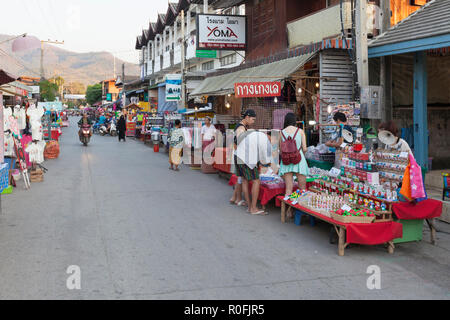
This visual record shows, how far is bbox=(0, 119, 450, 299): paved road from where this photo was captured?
182 inches

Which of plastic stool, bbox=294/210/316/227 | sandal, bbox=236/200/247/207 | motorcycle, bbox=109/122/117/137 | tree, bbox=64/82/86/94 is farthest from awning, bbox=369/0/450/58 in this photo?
tree, bbox=64/82/86/94

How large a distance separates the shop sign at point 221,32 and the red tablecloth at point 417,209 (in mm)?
13497

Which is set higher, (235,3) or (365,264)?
(235,3)

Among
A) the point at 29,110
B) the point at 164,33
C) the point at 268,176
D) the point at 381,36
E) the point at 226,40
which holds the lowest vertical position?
the point at 268,176

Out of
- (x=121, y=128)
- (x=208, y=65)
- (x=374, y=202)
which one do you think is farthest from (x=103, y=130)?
(x=374, y=202)

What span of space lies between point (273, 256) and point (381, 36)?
7650 millimetres

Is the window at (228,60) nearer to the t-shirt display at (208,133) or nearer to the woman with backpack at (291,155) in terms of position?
the t-shirt display at (208,133)

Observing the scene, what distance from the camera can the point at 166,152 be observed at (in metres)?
21.8

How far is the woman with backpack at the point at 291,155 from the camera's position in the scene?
7.87 m

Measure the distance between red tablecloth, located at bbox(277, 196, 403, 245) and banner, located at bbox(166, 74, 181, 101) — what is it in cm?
1942

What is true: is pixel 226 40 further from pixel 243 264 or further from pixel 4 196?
pixel 243 264


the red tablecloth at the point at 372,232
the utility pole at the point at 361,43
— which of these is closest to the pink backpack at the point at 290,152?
the red tablecloth at the point at 372,232

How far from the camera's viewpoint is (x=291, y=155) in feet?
25.7

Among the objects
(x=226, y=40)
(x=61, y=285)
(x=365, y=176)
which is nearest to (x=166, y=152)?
(x=226, y=40)
